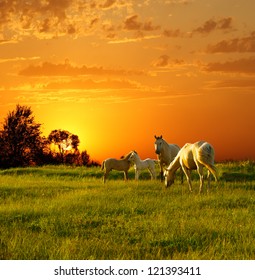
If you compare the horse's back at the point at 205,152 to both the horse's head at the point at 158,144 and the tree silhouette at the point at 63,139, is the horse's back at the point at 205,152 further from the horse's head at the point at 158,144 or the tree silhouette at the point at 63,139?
the tree silhouette at the point at 63,139

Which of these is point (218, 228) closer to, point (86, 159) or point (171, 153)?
point (171, 153)

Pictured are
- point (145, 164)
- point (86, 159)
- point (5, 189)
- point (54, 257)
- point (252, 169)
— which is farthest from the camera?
point (86, 159)

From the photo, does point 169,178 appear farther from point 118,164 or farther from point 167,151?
point 118,164

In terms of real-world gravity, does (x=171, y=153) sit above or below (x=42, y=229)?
above

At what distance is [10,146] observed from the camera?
57531 millimetres

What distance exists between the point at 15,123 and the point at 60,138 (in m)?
5.75

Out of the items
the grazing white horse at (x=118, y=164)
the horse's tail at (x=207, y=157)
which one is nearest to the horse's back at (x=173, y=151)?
the grazing white horse at (x=118, y=164)

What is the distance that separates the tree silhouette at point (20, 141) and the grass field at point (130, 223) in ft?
108

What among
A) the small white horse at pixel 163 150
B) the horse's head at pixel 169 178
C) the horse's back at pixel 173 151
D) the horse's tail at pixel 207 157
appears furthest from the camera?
the horse's back at pixel 173 151

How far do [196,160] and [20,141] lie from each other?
131 feet

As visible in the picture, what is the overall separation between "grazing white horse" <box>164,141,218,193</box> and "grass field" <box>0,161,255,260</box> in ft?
2.08

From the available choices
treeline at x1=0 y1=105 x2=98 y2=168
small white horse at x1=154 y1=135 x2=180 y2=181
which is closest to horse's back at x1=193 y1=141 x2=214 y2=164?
small white horse at x1=154 y1=135 x2=180 y2=181

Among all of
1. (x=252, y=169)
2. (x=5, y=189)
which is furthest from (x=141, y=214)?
(x=252, y=169)

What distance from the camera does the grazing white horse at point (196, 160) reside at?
20641 millimetres
